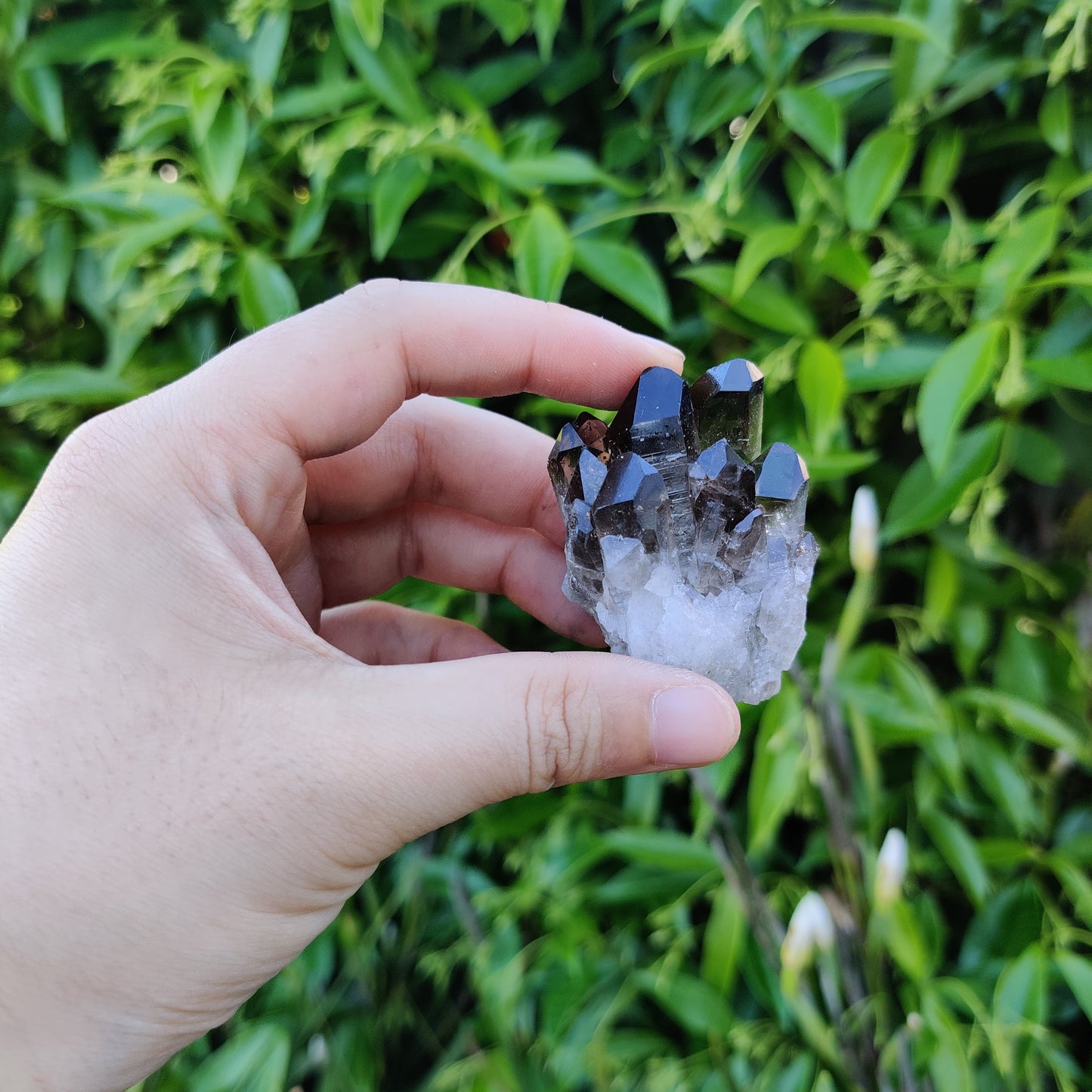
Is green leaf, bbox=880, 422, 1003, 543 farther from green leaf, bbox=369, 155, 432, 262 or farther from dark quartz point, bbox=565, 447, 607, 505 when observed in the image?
green leaf, bbox=369, 155, 432, 262

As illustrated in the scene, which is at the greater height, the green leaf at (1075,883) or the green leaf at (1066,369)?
the green leaf at (1066,369)

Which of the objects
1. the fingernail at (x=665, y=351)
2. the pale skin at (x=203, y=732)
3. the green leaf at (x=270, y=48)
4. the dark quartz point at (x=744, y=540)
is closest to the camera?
the pale skin at (x=203, y=732)

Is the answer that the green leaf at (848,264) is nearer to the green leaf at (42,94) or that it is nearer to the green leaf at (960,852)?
the green leaf at (960,852)

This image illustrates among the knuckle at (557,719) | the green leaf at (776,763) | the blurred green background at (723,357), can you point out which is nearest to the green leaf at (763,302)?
the blurred green background at (723,357)

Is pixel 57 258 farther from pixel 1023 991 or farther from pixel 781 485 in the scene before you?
pixel 1023 991

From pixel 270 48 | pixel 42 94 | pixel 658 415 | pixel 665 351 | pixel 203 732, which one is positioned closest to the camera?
pixel 203 732

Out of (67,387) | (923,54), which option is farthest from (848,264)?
(67,387)
